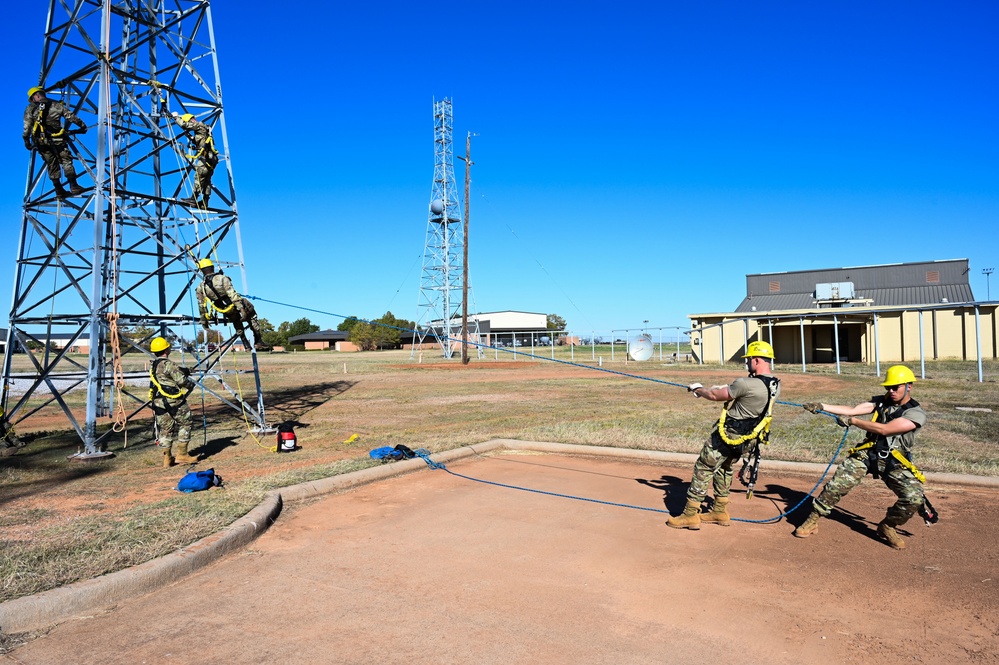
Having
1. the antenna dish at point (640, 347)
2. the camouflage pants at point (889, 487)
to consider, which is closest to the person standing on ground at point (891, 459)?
the camouflage pants at point (889, 487)

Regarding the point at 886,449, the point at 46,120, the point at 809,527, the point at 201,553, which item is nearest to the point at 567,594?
the point at 809,527

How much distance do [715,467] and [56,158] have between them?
12.0 metres

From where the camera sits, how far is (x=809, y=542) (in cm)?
614

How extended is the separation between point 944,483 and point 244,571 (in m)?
7.98

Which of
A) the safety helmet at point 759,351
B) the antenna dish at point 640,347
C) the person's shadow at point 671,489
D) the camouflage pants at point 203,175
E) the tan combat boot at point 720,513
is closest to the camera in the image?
the safety helmet at point 759,351

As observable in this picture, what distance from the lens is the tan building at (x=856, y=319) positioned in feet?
123

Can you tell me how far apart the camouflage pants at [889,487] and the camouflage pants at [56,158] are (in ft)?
41.9

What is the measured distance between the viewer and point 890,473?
236 inches

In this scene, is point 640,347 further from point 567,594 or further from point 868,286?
point 567,594

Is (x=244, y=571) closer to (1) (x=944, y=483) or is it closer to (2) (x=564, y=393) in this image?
(1) (x=944, y=483)

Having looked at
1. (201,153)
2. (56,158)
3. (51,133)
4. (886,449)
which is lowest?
(886,449)

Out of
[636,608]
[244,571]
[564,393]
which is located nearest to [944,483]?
[636,608]

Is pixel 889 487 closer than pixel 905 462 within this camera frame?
No

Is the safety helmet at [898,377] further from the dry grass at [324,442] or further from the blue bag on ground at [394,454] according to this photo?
the blue bag on ground at [394,454]
